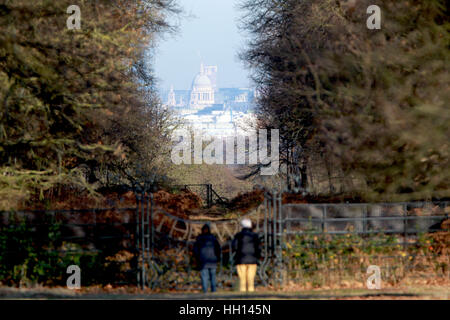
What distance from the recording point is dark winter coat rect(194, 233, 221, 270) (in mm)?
15016

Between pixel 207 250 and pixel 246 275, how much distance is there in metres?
0.99

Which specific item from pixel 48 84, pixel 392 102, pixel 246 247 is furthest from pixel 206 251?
pixel 48 84

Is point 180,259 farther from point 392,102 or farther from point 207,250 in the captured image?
point 392,102

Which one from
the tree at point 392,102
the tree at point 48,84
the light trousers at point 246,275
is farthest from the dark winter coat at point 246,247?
the tree at point 48,84

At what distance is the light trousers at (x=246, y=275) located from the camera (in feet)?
A: 48.9

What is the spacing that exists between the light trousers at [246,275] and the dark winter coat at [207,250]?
566mm

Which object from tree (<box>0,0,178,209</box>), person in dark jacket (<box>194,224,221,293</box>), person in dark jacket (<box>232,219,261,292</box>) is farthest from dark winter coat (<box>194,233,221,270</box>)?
tree (<box>0,0,178,209</box>)

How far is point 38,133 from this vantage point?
62.0 feet

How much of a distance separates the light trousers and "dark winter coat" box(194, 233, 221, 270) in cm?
57

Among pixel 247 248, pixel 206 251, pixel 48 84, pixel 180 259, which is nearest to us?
pixel 247 248

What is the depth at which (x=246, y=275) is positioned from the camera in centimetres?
1508

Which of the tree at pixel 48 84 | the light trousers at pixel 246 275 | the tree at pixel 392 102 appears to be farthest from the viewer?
the tree at pixel 48 84

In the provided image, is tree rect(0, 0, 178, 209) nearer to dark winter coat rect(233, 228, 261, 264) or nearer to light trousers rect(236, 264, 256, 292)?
dark winter coat rect(233, 228, 261, 264)

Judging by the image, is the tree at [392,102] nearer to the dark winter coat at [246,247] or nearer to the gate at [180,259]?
the gate at [180,259]
